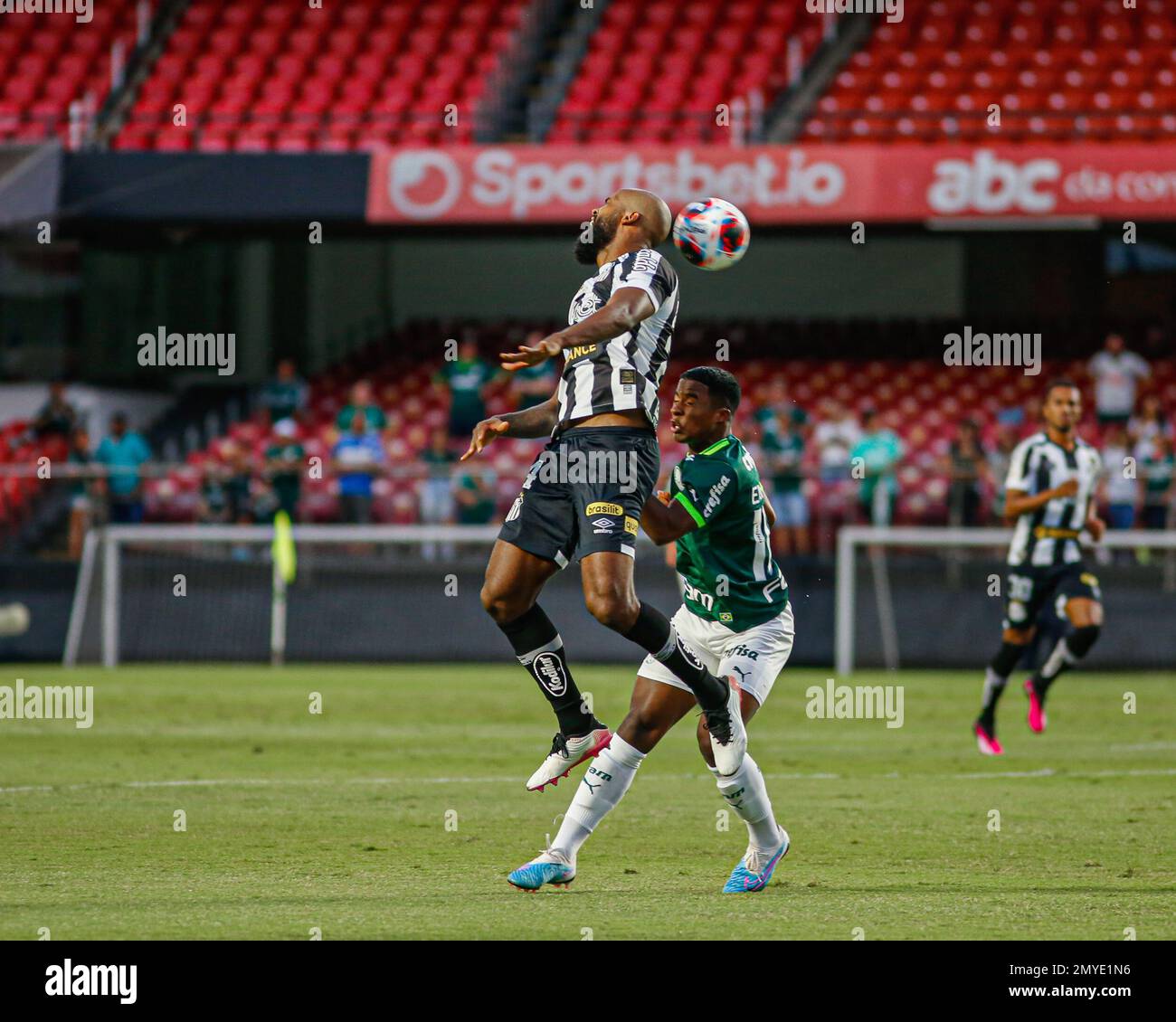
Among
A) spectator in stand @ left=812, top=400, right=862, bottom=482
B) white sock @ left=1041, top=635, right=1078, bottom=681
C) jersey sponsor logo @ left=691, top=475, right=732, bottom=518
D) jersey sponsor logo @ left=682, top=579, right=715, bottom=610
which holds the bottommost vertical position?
white sock @ left=1041, top=635, right=1078, bottom=681

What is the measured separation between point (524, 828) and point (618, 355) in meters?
2.51

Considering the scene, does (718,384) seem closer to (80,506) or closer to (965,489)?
(965,489)

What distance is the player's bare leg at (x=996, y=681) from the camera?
12.8 m

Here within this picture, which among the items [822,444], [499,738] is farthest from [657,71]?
[499,738]

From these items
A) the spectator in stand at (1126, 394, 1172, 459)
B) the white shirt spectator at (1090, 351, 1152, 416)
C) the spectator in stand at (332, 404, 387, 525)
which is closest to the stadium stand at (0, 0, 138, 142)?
the spectator in stand at (332, 404, 387, 525)

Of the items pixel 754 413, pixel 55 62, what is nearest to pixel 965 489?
pixel 754 413

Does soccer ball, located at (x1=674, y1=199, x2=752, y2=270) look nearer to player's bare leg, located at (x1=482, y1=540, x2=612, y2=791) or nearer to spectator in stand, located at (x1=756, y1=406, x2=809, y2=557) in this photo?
player's bare leg, located at (x1=482, y1=540, x2=612, y2=791)

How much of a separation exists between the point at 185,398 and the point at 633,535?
67.6ft

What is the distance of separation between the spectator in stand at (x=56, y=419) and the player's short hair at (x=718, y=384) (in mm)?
16168

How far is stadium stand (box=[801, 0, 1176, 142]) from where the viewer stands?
77.6 ft

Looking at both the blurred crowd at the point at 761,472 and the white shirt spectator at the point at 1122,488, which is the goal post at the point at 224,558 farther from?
the white shirt spectator at the point at 1122,488

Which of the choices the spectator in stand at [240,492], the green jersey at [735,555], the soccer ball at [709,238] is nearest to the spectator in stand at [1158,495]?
the spectator in stand at [240,492]

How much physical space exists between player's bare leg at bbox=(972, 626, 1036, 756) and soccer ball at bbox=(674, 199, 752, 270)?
17.9ft

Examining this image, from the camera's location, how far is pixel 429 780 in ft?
36.9
